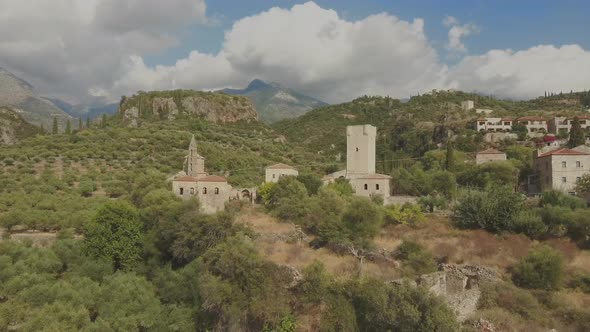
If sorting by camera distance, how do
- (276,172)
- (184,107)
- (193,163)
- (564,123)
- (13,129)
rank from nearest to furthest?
(193,163) < (276,172) < (564,123) < (13,129) < (184,107)

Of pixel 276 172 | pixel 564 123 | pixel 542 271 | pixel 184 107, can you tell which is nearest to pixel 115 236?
pixel 276 172

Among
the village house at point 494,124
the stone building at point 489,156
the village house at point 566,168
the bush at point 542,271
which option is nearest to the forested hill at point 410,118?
the village house at point 494,124

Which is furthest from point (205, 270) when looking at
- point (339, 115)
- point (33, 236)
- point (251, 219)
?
point (339, 115)

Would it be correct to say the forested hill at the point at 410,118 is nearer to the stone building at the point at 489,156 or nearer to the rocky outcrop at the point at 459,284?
the stone building at the point at 489,156

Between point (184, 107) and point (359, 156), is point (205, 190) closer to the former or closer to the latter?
point (359, 156)

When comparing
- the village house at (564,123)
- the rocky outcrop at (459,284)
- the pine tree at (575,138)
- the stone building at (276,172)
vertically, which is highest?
the village house at (564,123)

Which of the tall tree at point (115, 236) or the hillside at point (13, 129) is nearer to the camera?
the tall tree at point (115, 236)

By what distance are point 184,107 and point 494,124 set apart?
61.1 meters

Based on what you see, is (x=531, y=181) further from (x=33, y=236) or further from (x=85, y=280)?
(x=33, y=236)

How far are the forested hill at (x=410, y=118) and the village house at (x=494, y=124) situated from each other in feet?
6.98

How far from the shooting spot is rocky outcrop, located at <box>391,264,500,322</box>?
48.6 ft

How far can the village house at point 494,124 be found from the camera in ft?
231

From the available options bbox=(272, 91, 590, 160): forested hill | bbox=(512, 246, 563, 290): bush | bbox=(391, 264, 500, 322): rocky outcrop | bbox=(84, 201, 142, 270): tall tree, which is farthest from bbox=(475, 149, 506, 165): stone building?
bbox=(84, 201, 142, 270): tall tree

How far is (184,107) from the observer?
310 feet
